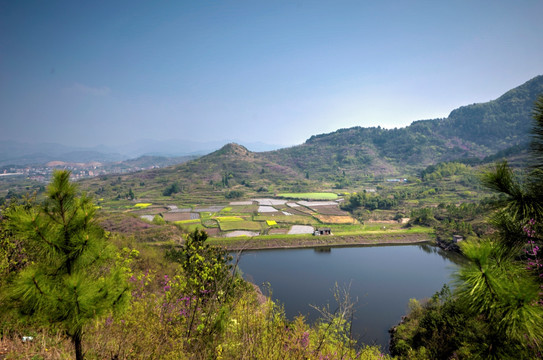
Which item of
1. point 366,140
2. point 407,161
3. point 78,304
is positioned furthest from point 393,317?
point 366,140

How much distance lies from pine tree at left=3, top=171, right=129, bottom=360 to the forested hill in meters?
108

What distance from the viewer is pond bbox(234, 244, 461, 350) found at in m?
17.3

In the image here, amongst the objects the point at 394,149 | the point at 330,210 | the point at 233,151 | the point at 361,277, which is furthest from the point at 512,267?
the point at 394,149

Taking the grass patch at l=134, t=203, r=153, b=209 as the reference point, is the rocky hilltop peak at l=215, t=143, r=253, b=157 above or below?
above

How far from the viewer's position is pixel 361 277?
77.4 feet

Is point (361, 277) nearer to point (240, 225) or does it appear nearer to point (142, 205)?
point (240, 225)

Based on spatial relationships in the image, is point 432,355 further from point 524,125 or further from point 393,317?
point 524,125

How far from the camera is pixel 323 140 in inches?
5728

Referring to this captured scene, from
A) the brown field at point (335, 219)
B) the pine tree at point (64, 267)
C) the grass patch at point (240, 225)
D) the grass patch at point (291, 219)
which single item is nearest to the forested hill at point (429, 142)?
the brown field at point (335, 219)

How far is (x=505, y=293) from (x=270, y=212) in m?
48.0

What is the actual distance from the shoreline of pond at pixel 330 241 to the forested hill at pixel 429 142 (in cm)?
7366

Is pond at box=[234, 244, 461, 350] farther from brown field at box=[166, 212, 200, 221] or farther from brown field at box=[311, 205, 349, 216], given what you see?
brown field at box=[166, 212, 200, 221]

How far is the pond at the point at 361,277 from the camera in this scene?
17312 millimetres

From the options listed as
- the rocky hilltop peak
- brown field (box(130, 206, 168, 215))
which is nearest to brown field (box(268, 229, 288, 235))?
brown field (box(130, 206, 168, 215))
